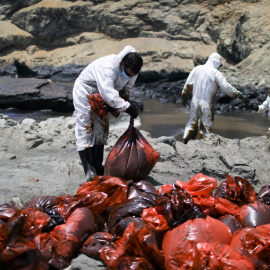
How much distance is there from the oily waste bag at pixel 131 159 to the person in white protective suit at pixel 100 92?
234 millimetres

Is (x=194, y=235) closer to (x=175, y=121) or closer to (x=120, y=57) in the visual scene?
(x=120, y=57)

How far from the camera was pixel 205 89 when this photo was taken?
22.1 feet

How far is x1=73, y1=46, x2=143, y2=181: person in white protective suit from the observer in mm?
3551

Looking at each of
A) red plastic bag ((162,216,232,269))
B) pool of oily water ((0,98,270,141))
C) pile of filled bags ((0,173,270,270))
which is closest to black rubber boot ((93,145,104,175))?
pile of filled bags ((0,173,270,270))

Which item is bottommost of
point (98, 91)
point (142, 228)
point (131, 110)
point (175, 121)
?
point (175, 121)

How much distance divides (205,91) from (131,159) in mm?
3568

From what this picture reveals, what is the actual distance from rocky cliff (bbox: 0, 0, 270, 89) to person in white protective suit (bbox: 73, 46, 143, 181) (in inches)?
549

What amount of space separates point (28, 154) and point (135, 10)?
22.1 metres

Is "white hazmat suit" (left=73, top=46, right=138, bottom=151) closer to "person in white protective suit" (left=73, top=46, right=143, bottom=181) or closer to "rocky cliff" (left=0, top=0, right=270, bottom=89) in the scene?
"person in white protective suit" (left=73, top=46, right=143, bottom=181)

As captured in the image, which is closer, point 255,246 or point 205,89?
point 255,246

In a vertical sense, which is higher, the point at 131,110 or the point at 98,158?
the point at 131,110

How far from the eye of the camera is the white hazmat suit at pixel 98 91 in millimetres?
3537

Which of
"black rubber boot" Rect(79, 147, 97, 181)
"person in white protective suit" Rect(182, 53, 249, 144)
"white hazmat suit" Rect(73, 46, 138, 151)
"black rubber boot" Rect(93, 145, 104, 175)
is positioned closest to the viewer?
"white hazmat suit" Rect(73, 46, 138, 151)

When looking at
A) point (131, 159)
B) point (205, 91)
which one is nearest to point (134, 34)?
point (205, 91)
